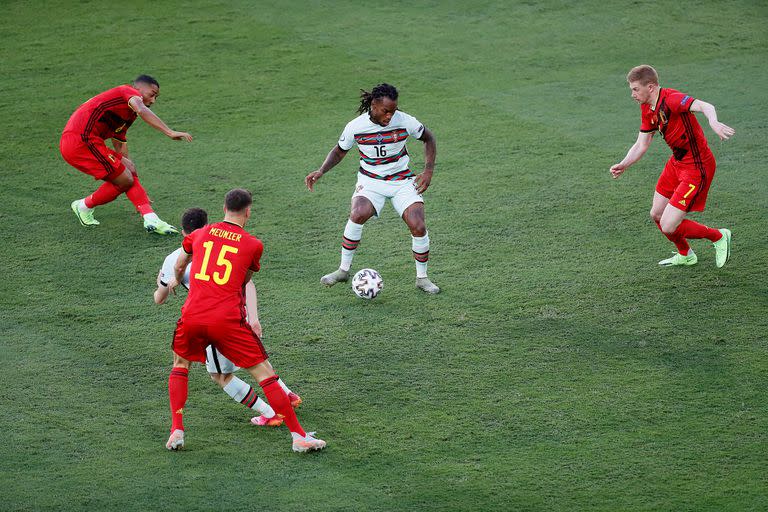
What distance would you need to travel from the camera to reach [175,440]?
247 inches

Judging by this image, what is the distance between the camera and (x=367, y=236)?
32.1 ft

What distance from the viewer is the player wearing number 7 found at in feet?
26.9

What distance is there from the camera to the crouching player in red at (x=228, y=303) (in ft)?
20.0

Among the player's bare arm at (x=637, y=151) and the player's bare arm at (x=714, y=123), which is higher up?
the player's bare arm at (x=714, y=123)

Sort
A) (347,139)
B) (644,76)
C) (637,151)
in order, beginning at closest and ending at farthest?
(644,76)
(347,139)
(637,151)

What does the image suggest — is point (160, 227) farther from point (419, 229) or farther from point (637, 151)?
point (637, 151)

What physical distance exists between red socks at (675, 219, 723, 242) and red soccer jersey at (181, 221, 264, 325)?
427 cm

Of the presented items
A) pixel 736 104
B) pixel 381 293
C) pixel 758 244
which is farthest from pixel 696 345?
pixel 736 104

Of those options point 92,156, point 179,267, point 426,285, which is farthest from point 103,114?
point 179,267

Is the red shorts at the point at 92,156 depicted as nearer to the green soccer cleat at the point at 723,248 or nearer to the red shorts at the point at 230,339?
the red shorts at the point at 230,339

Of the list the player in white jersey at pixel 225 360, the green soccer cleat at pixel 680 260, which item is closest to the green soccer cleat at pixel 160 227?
the player in white jersey at pixel 225 360

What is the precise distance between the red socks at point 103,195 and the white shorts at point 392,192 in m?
2.89

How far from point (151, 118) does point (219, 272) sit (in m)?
3.77

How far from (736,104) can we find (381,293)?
656 centimetres
